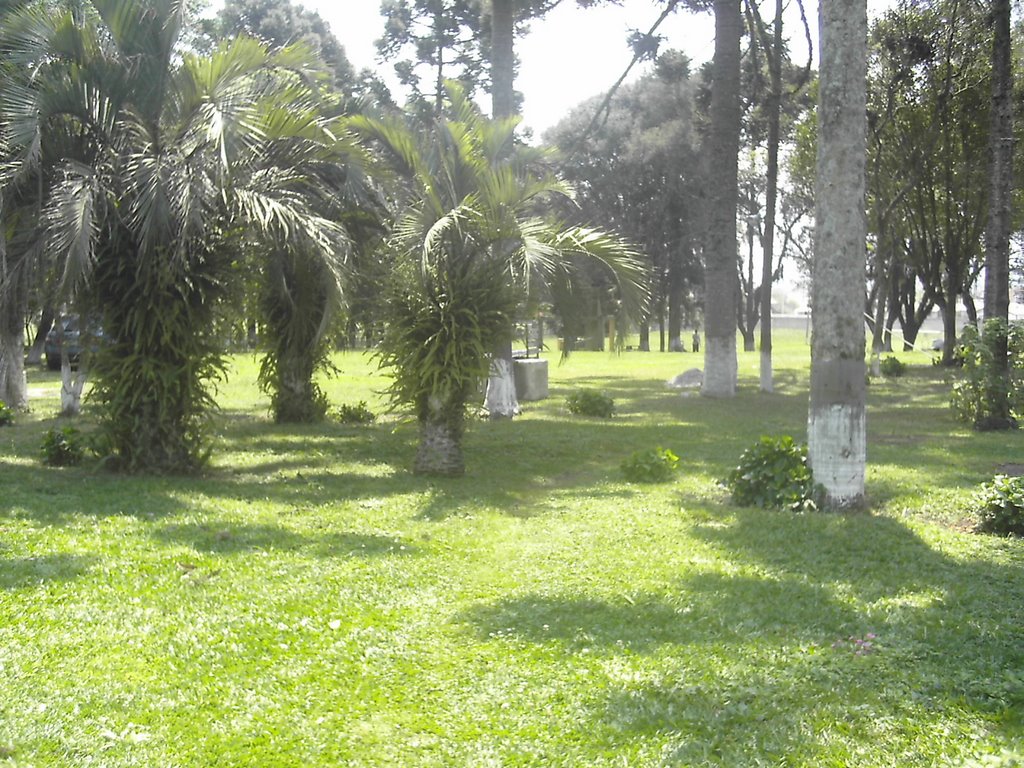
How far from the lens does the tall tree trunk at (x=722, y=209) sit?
20812 mm

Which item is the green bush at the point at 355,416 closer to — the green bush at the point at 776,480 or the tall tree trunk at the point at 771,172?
the green bush at the point at 776,480

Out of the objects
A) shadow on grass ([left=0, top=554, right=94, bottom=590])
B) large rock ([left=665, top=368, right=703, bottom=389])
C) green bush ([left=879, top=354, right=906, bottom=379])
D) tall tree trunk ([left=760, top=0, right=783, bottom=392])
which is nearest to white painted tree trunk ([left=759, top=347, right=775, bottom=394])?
tall tree trunk ([left=760, top=0, right=783, bottom=392])

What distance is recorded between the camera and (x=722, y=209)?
21.1 m

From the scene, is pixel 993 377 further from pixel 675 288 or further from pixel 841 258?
pixel 675 288

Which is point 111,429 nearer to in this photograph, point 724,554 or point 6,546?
point 6,546

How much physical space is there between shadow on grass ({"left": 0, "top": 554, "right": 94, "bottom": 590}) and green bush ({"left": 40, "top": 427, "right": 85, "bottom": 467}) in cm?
435

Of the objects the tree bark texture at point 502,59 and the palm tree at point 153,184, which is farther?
the tree bark texture at point 502,59

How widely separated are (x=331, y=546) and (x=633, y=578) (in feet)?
7.49

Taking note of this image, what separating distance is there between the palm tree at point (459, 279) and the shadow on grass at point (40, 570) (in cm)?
452

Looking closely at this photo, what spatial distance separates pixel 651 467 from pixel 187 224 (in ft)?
17.3

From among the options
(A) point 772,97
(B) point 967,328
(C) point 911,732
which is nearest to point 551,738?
(C) point 911,732

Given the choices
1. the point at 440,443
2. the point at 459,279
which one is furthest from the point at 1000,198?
the point at 440,443

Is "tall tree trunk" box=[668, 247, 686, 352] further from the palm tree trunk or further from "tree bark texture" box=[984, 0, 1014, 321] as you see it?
the palm tree trunk

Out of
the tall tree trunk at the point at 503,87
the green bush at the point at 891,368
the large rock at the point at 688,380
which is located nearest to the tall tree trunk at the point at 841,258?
the tall tree trunk at the point at 503,87
